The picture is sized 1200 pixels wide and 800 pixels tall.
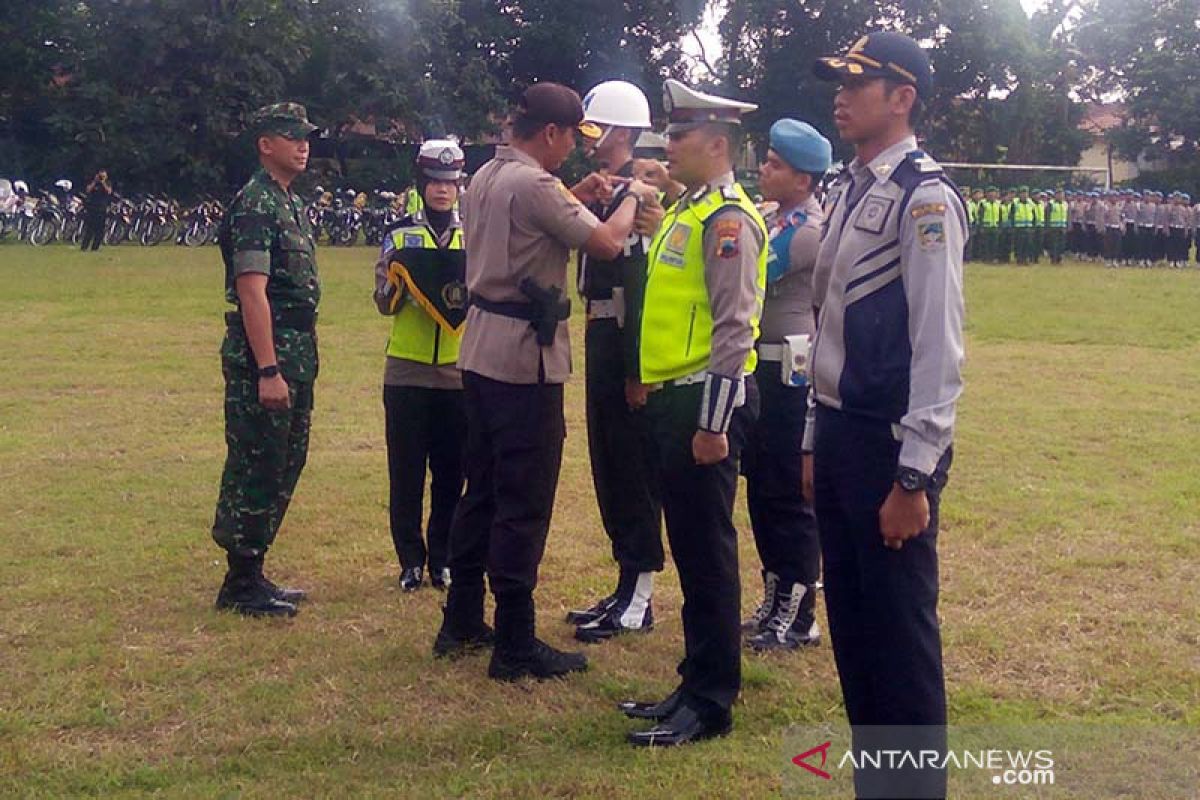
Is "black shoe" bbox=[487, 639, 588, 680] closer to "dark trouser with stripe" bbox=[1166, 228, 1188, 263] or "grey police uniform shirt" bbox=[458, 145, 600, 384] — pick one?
"grey police uniform shirt" bbox=[458, 145, 600, 384]

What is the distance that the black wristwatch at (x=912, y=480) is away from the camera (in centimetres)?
298

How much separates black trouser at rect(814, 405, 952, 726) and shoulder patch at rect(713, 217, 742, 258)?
Answer: 3.43 ft

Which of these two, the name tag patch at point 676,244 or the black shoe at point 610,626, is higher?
the name tag patch at point 676,244

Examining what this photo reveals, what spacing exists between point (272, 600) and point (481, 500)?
1.23 m

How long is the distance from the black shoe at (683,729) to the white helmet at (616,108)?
245cm

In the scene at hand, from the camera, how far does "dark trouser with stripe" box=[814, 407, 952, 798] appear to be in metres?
3.12

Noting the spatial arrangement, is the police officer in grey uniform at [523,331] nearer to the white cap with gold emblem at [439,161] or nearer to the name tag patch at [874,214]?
the white cap with gold emblem at [439,161]

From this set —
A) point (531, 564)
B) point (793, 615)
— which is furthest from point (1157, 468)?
point (531, 564)

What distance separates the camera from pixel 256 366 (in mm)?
5422

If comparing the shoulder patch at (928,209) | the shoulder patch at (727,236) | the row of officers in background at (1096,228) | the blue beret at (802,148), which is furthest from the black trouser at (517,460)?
the row of officers in background at (1096,228)

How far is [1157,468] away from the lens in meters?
8.27

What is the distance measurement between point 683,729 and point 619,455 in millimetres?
1493

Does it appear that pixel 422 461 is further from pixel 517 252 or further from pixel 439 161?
pixel 517 252

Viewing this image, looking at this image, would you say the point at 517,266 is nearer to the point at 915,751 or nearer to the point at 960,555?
the point at 915,751
